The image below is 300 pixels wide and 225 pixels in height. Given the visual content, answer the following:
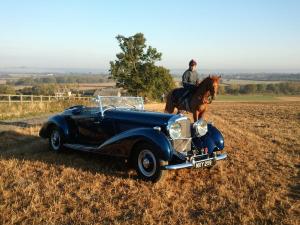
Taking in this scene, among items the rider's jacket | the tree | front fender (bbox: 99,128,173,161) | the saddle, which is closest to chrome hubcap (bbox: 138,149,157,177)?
front fender (bbox: 99,128,173,161)

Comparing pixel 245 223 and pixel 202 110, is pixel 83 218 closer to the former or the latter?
pixel 245 223

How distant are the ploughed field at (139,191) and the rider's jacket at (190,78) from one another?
462cm

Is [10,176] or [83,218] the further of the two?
[10,176]

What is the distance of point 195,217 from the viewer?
5.46 m

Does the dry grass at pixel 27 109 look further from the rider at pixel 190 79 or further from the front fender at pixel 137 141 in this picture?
the front fender at pixel 137 141

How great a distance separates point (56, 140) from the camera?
33.1ft

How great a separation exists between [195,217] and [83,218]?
5.36 ft

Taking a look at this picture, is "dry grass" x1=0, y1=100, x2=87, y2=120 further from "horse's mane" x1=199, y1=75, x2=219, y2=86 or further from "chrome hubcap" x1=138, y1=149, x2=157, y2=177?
"chrome hubcap" x1=138, y1=149, x2=157, y2=177

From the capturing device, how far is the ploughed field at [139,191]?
5.41 m

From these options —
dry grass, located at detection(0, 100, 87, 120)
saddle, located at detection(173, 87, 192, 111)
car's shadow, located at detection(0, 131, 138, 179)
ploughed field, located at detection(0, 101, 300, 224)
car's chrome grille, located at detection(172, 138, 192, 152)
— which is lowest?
dry grass, located at detection(0, 100, 87, 120)

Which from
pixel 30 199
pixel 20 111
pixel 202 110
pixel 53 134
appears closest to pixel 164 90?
pixel 20 111

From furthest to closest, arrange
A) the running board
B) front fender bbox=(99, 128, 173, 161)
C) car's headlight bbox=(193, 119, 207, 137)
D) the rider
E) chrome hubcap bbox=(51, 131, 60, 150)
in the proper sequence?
1. the rider
2. chrome hubcap bbox=(51, 131, 60, 150)
3. the running board
4. car's headlight bbox=(193, 119, 207, 137)
5. front fender bbox=(99, 128, 173, 161)

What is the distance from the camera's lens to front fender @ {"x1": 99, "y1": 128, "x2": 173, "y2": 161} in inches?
277

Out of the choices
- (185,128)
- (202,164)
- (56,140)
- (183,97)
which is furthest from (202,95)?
(202,164)
